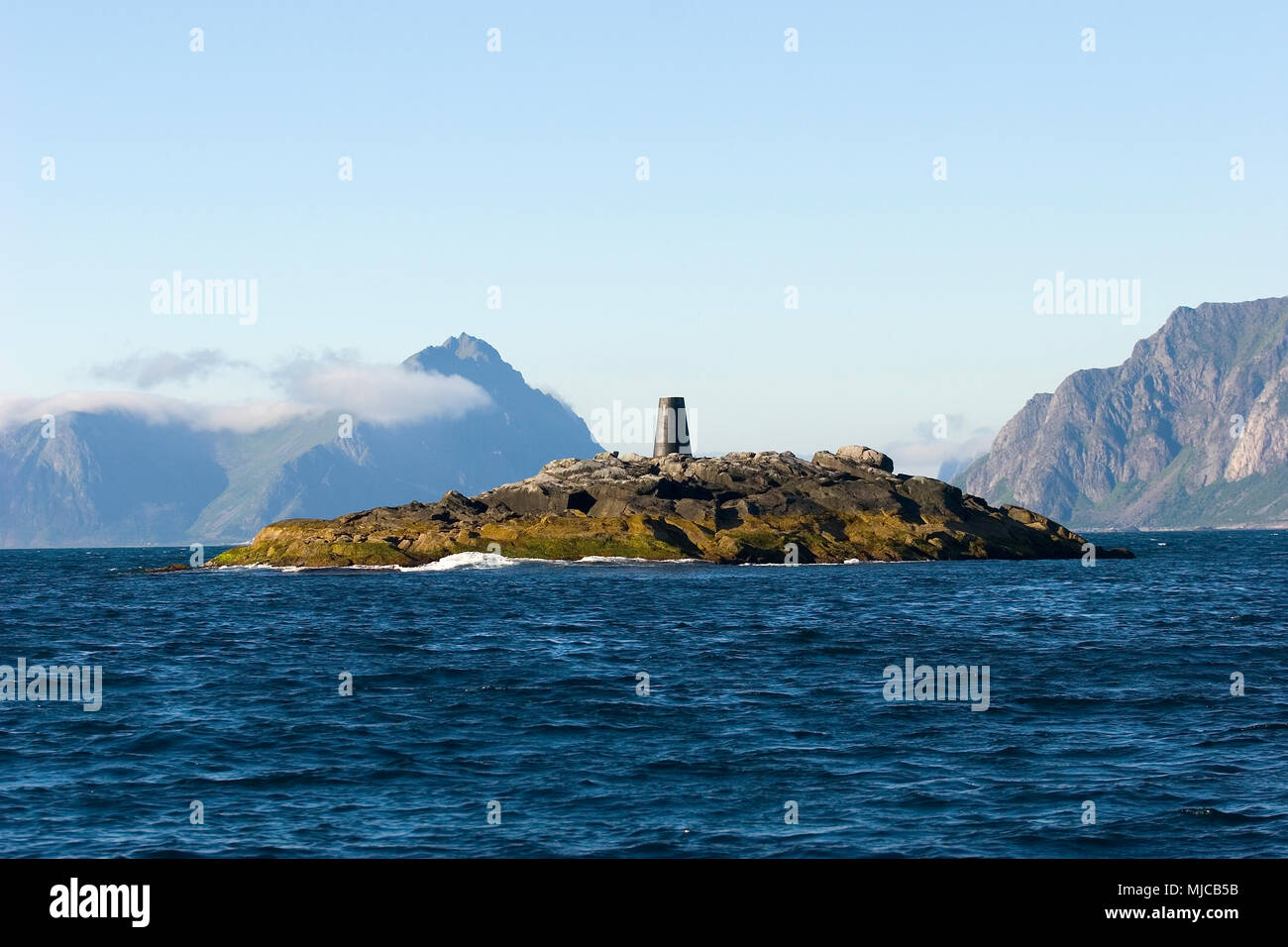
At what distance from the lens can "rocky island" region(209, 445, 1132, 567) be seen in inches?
5527

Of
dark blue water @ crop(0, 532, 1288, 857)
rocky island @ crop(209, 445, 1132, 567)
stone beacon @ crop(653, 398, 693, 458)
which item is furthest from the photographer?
stone beacon @ crop(653, 398, 693, 458)

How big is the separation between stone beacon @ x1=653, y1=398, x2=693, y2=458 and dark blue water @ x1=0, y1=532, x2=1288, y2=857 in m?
102

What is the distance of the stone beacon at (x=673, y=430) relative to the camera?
174 m

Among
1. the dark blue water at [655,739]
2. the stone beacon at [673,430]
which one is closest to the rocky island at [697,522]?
the stone beacon at [673,430]

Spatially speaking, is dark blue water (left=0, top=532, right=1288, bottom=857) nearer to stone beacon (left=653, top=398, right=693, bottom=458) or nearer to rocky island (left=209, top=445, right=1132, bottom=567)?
→ rocky island (left=209, top=445, right=1132, bottom=567)

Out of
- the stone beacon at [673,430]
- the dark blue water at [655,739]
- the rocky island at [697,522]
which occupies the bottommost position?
the dark blue water at [655,739]

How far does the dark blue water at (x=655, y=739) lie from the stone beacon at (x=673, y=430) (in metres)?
102

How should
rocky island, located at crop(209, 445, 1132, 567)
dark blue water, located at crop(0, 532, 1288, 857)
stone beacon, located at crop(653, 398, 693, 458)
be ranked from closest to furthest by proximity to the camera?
1. dark blue water, located at crop(0, 532, 1288, 857)
2. rocky island, located at crop(209, 445, 1132, 567)
3. stone beacon, located at crop(653, 398, 693, 458)

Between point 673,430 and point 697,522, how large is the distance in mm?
31476

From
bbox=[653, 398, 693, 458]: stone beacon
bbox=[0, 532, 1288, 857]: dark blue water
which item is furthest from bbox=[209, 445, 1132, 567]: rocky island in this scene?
bbox=[0, 532, 1288, 857]: dark blue water

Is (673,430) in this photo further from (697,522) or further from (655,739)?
(655,739)

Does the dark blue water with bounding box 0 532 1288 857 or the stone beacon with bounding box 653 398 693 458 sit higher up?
the stone beacon with bounding box 653 398 693 458

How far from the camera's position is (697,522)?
145 m

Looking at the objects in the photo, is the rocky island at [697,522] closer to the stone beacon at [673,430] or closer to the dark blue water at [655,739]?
the stone beacon at [673,430]
